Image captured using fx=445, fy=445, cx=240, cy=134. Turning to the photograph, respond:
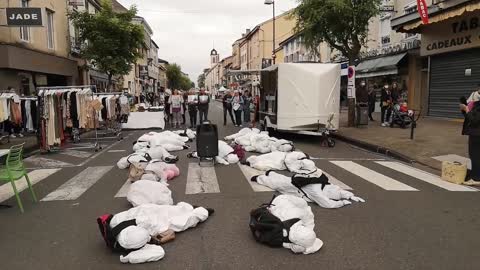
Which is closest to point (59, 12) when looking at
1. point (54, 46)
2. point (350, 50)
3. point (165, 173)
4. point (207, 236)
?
point (54, 46)

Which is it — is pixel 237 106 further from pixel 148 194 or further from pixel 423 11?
pixel 148 194

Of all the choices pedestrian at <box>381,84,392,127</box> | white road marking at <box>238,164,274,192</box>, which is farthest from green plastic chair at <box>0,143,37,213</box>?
pedestrian at <box>381,84,392,127</box>

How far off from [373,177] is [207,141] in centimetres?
355

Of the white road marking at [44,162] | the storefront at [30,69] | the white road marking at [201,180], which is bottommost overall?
the white road marking at [44,162]

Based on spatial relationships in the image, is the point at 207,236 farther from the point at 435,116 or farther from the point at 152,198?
the point at 435,116

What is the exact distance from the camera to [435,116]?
2044 centimetres

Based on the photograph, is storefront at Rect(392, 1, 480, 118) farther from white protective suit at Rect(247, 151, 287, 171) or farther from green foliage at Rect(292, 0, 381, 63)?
white protective suit at Rect(247, 151, 287, 171)

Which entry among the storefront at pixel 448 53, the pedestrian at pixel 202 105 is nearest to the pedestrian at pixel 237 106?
the pedestrian at pixel 202 105

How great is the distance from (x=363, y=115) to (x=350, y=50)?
2.70m

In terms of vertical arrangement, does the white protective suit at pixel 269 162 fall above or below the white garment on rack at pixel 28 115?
below

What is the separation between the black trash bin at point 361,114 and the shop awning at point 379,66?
6.58m

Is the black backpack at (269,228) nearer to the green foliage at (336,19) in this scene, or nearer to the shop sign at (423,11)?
the green foliage at (336,19)

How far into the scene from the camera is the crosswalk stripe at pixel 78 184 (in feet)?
24.0

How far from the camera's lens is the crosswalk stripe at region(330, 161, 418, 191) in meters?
7.81
